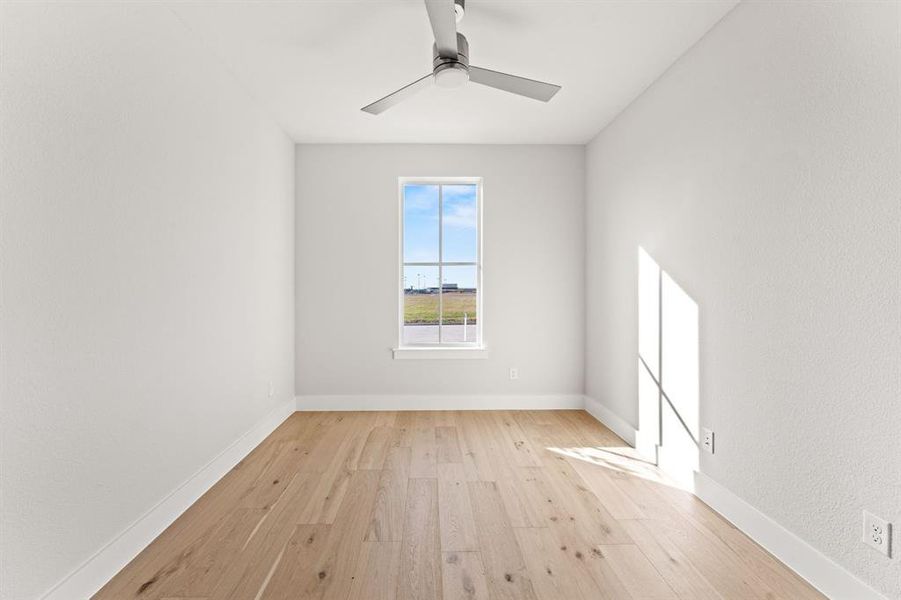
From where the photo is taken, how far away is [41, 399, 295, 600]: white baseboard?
64.1 inches

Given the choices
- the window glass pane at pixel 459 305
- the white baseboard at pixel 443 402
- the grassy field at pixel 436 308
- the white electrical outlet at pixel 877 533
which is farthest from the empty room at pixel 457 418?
the grassy field at pixel 436 308

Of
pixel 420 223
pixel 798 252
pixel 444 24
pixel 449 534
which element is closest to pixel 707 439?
pixel 798 252

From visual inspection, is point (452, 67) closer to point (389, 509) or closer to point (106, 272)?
point (106, 272)

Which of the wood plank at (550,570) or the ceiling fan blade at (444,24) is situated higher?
the ceiling fan blade at (444,24)

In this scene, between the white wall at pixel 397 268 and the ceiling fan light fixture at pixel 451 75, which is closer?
the ceiling fan light fixture at pixel 451 75

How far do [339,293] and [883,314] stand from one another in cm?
376

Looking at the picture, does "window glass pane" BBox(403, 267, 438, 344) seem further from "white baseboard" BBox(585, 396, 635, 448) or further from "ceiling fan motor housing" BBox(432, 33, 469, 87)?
"ceiling fan motor housing" BBox(432, 33, 469, 87)

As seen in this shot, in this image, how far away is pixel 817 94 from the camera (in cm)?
177

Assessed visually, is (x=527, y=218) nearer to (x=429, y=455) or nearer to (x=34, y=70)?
(x=429, y=455)

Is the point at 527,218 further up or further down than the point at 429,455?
further up

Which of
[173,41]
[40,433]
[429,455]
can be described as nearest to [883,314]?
[429,455]

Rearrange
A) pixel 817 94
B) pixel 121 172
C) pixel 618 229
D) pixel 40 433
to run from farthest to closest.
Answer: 1. pixel 618 229
2. pixel 121 172
3. pixel 817 94
4. pixel 40 433

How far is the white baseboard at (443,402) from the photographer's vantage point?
170 inches

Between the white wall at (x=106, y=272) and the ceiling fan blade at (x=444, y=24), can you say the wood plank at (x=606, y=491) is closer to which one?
the white wall at (x=106, y=272)
